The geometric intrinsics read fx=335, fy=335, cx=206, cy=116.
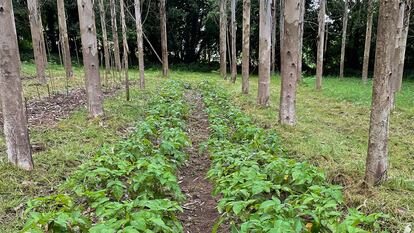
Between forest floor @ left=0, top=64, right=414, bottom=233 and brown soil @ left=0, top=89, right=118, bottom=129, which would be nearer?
forest floor @ left=0, top=64, right=414, bottom=233

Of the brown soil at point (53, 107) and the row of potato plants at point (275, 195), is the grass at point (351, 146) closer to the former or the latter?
the row of potato plants at point (275, 195)

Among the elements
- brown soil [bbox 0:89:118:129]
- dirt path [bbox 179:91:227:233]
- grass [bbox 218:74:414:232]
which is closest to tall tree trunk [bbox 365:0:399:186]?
grass [bbox 218:74:414:232]

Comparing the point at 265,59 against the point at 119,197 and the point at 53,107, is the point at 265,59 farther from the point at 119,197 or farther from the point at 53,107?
the point at 119,197

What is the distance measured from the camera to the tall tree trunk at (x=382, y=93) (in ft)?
12.5

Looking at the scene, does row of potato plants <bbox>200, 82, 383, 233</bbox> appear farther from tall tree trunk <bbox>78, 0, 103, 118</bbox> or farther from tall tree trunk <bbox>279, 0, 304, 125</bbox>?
tall tree trunk <bbox>78, 0, 103, 118</bbox>

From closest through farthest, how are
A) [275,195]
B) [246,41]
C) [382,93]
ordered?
1. [275,195]
2. [382,93]
3. [246,41]

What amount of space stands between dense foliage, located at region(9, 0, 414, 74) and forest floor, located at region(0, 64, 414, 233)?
19.7 metres

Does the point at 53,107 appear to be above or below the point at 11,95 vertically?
below

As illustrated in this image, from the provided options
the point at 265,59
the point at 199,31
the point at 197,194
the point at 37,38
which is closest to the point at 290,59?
the point at 265,59

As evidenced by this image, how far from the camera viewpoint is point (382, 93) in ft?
13.0

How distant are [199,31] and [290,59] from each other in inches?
1165

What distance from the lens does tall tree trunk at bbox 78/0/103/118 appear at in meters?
7.43

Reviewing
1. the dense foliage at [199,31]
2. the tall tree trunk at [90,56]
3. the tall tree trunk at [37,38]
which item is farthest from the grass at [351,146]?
the dense foliage at [199,31]

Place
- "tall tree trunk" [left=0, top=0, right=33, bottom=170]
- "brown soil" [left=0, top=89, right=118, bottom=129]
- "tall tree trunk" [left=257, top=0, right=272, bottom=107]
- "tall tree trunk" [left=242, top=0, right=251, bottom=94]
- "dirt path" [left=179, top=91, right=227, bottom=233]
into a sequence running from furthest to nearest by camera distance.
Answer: "tall tree trunk" [left=242, top=0, right=251, bottom=94]
"tall tree trunk" [left=257, top=0, right=272, bottom=107]
"brown soil" [left=0, top=89, right=118, bottom=129]
"tall tree trunk" [left=0, top=0, right=33, bottom=170]
"dirt path" [left=179, top=91, right=227, bottom=233]
